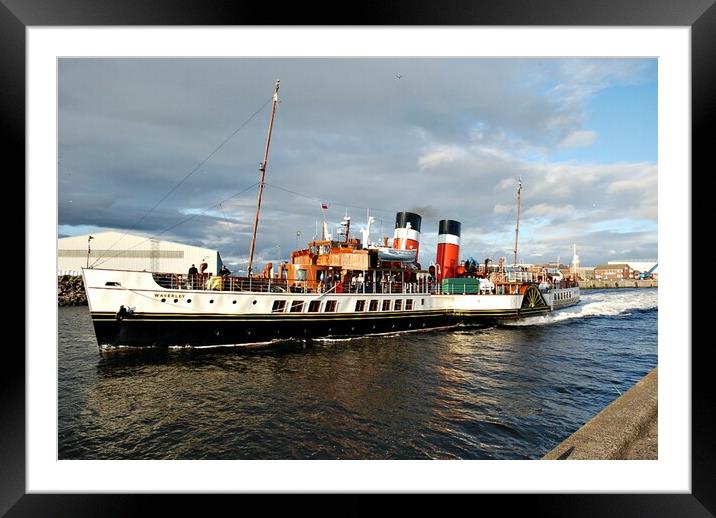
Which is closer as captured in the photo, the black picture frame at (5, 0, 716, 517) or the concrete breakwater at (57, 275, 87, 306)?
the black picture frame at (5, 0, 716, 517)

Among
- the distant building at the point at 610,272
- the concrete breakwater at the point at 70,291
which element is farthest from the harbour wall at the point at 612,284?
the concrete breakwater at the point at 70,291

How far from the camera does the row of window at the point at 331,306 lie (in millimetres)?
17547

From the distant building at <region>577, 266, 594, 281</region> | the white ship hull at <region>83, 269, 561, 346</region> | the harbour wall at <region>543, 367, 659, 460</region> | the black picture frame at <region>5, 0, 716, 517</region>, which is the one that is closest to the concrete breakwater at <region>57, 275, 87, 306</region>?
the white ship hull at <region>83, 269, 561, 346</region>

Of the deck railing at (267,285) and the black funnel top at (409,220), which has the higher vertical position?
the black funnel top at (409,220)

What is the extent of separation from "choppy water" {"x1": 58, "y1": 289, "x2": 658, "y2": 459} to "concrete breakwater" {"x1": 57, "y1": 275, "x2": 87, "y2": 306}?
25860 mm

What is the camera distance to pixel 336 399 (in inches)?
394

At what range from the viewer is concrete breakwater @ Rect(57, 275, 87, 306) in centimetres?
3847

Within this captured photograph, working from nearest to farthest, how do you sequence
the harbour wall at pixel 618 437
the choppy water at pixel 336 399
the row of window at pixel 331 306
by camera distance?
the harbour wall at pixel 618 437 < the choppy water at pixel 336 399 < the row of window at pixel 331 306

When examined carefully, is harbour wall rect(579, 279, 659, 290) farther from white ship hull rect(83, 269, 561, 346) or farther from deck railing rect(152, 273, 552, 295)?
white ship hull rect(83, 269, 561, 346)

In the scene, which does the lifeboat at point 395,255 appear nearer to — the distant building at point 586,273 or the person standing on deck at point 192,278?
the person standing on deck at point 192,278

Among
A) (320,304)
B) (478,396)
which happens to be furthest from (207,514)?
(320,304)
